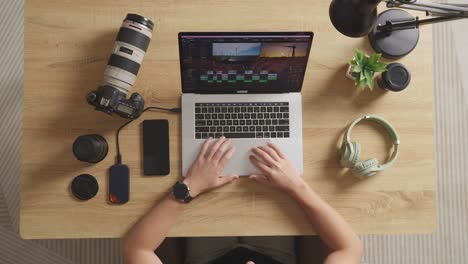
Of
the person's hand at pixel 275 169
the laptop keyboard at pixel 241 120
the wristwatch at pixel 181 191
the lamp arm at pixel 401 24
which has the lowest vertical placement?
the wristwatch at pixel 181 191

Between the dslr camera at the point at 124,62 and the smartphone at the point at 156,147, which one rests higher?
the dslr camera at the point at 124,62

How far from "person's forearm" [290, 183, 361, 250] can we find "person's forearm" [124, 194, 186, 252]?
1.10 ft

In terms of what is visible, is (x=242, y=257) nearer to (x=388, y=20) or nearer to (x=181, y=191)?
(x=181, y=191)

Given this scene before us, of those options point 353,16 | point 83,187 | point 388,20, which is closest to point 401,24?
point 388,20

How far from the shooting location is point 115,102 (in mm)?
1077

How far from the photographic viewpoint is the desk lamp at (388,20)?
0.83 metres

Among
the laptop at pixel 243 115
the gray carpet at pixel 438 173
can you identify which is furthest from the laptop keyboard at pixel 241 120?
the gray carpet at pixel 438 173

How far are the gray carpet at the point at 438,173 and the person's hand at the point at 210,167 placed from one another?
2.60 ft

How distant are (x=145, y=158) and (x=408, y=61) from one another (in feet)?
2.67

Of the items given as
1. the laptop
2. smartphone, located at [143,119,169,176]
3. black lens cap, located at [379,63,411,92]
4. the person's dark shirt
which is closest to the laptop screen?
the laptop

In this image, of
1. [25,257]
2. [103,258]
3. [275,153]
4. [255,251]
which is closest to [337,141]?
[275,153]

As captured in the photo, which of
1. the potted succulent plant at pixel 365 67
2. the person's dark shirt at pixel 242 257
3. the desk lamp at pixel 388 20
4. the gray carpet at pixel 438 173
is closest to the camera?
the desk lamp at pixel 388 20

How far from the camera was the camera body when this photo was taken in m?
1.06

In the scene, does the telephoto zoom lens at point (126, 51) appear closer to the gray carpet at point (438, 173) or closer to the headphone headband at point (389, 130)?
the headphone headband at point (389, 130)
